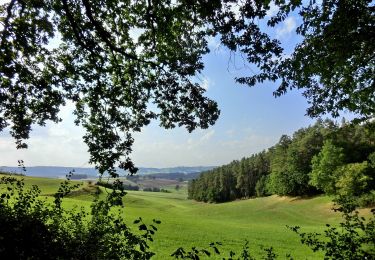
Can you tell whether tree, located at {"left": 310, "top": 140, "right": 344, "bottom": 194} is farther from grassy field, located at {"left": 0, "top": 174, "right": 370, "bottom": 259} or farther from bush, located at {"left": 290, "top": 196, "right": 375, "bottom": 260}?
bush, located at {"left": 290, "top": 196, "right": 375, "bottom": 260}

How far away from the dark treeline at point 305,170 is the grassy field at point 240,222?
5294mm

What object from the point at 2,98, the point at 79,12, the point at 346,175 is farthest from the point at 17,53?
the point at 346,175

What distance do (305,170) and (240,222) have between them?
123ft

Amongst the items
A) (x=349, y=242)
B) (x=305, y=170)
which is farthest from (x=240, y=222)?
(x=349, y=242)

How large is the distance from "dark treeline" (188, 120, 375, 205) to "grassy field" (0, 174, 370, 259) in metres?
5.29

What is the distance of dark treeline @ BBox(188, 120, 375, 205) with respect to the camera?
66.6m

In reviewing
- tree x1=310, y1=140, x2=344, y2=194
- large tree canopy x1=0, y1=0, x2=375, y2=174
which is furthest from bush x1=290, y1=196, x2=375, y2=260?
tree x1=310, y1=140, x2=344, y2=194

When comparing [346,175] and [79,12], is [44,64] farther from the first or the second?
[346,175]

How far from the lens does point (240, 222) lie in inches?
2601

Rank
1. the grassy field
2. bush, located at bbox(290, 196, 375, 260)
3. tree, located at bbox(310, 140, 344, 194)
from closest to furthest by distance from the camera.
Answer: bush, located at bbox(290, 196, 375, 260)
the grassy field
tree, located at bbox(310, 140, 344, 194)

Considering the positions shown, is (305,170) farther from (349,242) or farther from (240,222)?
(349,242)

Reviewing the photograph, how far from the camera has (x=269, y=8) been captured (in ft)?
32.0

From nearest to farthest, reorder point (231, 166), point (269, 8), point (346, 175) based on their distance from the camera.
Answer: point (269, 8)
point (346, 175)
point (231, 166)

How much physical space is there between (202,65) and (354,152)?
287 feet
